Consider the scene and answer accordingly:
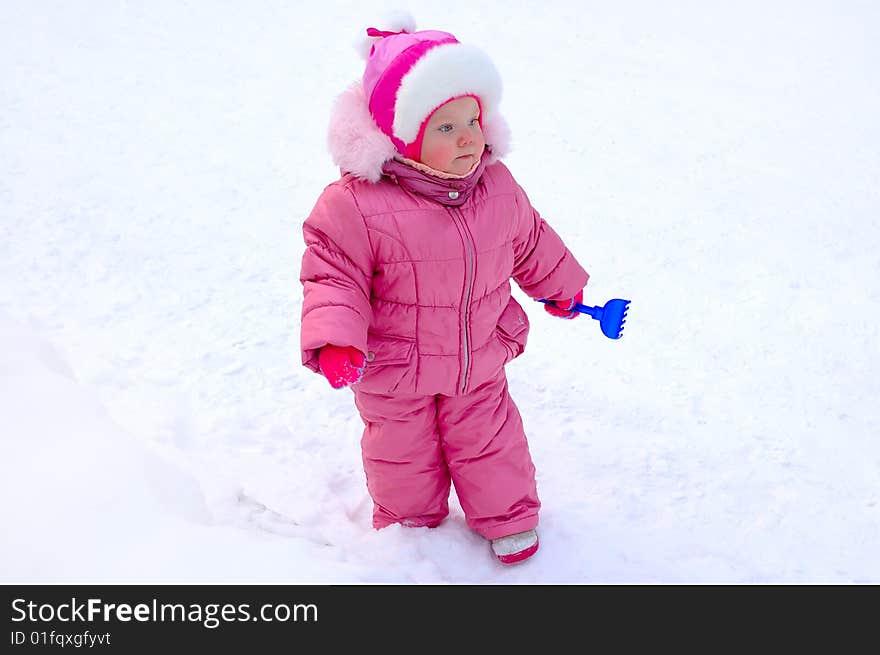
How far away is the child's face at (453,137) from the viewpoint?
1490mm

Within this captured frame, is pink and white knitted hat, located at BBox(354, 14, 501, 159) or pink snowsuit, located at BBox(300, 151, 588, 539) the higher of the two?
pink and white knitted hat, located at BBox(354, 14, 501, 159)

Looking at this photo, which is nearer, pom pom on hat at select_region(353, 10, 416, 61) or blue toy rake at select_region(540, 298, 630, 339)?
pom pom on hat at select_region(353, 10, 416, 61)

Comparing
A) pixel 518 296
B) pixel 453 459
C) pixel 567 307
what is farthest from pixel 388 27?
pixel 518 296

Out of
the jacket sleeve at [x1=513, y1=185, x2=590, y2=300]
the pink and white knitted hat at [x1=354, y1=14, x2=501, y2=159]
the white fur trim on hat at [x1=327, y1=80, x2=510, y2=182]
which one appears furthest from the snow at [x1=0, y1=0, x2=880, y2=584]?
the pink and white knitted hat at [x1=354, y1=14, x2=501, y2=159]

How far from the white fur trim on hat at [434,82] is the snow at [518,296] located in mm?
818

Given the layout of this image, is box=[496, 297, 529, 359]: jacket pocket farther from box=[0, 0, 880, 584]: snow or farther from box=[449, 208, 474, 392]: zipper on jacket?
box=[0, 0, 880, 584]: snow

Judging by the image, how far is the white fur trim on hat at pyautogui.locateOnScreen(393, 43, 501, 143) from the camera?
1440 mm

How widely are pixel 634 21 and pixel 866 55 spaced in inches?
54.8

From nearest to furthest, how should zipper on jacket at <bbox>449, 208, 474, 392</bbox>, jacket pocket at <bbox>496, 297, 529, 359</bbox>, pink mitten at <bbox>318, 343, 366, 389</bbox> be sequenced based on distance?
pink mitten at <bbox>318, 343, 366, 389</bbox> → zipper on jacket at <bbox>449, 208, 474, 392</bbox> → jacket pocket at <bbox>496, 297, 529, 359</bbox>

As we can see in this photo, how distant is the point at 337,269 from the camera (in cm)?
152

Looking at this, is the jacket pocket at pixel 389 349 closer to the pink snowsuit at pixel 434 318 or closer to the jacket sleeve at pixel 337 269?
the pink snowsuit at pixel 434 318

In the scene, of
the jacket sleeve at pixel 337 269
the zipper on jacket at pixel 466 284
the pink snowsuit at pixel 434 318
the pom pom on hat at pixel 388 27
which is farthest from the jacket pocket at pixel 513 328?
the pom pom on hat at pixel 388 27

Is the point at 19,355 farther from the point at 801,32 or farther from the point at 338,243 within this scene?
the point at 801,32
